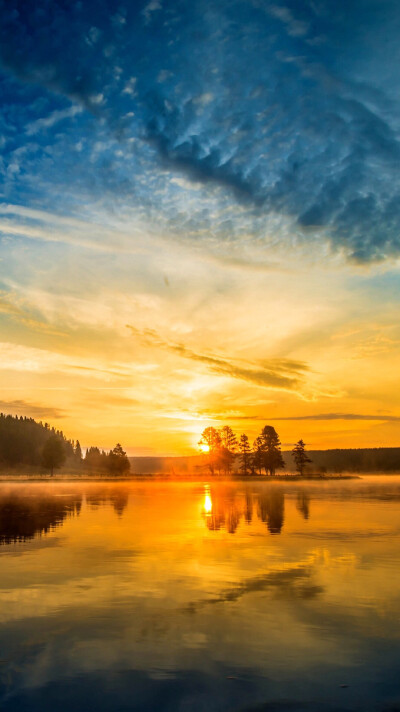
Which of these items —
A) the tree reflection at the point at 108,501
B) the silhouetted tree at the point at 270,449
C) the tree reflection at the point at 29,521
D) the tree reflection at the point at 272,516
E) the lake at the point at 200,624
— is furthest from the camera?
the silhouetted tree at the point at 270,449

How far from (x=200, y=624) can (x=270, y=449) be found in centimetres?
13387

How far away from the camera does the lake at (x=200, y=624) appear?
8484 mm

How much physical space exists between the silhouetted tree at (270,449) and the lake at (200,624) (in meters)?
120

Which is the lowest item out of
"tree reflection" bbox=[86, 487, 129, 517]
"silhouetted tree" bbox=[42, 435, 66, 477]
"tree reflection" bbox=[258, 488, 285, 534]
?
"tree reflection" bbox=[86, 487, 129, 517]

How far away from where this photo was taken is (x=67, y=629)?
11.6 meters

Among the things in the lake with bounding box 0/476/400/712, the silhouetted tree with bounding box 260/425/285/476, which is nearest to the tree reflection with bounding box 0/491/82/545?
the lake with bounding box 0/476/400/712

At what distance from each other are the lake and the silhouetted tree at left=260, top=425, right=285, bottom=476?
4739 inches

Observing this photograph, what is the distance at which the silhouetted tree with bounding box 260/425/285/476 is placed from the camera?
143 metres

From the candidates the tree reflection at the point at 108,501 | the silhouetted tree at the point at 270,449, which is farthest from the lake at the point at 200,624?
the silhouetted tree at the point at 270,449

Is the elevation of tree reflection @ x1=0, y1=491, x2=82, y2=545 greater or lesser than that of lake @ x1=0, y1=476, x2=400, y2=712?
lesser

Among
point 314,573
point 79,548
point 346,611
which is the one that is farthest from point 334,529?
point 346,611

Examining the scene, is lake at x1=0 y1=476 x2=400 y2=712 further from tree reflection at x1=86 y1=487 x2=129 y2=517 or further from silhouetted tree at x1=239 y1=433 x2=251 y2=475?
silhouetted tree at x1=239 y1=433 x2=251 y2=475

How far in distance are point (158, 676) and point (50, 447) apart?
148787 millimetres

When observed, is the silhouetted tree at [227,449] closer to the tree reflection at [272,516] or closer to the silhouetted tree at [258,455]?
the silhouetted tree at [258,455]
